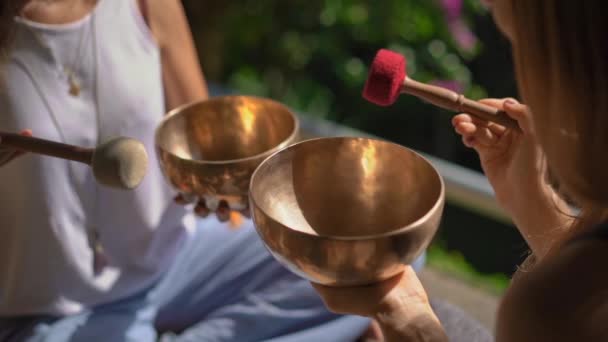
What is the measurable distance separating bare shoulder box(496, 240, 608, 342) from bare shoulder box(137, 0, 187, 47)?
695mm

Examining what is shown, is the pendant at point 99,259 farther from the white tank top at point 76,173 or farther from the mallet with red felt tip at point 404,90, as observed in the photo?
the mallet with red felt tip at point 404,90

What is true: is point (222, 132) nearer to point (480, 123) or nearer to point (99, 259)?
point (99, 259)

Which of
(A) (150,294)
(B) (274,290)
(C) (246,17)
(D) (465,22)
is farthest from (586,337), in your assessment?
(C) (246,17)

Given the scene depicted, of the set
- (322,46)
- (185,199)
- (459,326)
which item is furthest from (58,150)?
(322,46)

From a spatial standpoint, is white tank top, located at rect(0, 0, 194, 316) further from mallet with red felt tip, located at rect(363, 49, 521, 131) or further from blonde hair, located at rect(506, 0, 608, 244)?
blonde hair, located at rect(506, 0, 608, 244)

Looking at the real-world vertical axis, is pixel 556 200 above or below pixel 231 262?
above

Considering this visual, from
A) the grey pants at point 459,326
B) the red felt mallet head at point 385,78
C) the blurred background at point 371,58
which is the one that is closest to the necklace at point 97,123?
the red felt mallet head at point 385,78

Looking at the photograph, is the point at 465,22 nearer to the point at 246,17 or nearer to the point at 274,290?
the point at 246,17

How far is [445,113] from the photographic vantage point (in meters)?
2.19

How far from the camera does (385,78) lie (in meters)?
0.81

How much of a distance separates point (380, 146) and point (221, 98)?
263 mm

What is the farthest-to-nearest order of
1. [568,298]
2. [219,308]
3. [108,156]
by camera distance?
[219,308], [108,156], [568,298]

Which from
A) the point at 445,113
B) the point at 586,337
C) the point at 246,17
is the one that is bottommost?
the point at 445,113

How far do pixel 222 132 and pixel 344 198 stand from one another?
228 millimetres
